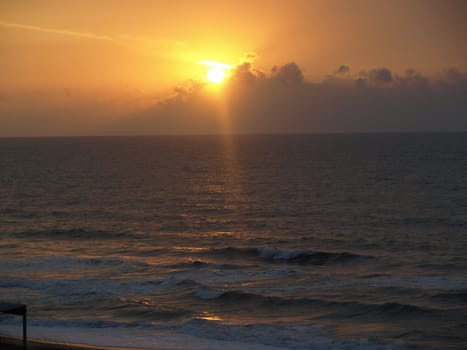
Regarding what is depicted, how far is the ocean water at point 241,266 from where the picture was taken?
2192 cm

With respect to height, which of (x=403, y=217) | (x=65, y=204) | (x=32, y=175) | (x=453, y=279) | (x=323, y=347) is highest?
(x=32, y=175)

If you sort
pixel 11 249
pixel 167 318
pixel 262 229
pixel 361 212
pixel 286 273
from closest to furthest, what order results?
pixel 167 318 → pixel 286 273 → pixel 11 249 → pixel 262 229 → pixel 361 212

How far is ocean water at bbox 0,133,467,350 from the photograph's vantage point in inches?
863

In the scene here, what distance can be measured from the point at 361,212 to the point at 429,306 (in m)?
28.1

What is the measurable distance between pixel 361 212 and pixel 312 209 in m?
4.65

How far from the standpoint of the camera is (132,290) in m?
27.3

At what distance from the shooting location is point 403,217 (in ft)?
160

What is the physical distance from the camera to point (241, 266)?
108 ft

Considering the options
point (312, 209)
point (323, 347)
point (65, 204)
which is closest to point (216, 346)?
point (323, 347)

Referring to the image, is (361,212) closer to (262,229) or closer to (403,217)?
(403,217)

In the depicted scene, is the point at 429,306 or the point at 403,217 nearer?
the point at 429,306

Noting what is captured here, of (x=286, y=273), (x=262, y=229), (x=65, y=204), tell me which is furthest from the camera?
(x=65, y=204)

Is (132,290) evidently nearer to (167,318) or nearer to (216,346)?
(167,318)

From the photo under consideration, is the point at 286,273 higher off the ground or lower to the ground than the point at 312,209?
lower
